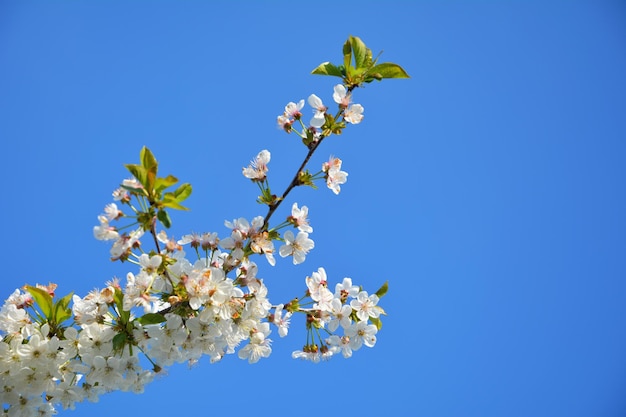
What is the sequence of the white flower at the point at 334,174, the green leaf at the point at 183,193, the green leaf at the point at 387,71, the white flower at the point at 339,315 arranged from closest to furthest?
1. the green leaf at the point at 183,193
2. the green leaf at the point at 387,71
3. the white flower at the point at 334,174
4. the white flower at the point at 339,315

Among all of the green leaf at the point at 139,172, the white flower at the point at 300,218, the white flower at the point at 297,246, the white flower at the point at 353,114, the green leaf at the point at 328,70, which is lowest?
the green leaf at the point at 139,172

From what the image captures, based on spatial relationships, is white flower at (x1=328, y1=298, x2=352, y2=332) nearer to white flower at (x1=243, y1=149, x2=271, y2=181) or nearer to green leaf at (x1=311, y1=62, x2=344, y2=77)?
white flower at (x1=243, y1=149, x2=271, y2=181)

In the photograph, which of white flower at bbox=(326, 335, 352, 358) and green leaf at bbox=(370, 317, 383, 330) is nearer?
white flower at bbox=(326, 335, 352, 358)

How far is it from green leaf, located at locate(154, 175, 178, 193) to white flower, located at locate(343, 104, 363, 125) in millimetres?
1011

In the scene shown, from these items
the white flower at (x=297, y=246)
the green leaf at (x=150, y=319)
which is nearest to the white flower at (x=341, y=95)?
the white flower at (x=297, y=246)

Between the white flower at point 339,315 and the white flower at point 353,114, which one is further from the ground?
the white flower at point 353,114

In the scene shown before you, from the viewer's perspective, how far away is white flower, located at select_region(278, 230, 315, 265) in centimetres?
284

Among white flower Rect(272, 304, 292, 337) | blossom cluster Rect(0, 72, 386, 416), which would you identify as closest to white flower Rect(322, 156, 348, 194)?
blossom cluster Rect(0, 72, 386, 416)

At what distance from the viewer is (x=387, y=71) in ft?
8.95

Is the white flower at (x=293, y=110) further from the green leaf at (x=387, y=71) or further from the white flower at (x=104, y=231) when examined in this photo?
the white flower at (x=104, y=231)

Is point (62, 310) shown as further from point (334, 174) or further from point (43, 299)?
point (334, 174)

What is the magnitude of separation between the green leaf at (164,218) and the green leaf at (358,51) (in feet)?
4.20

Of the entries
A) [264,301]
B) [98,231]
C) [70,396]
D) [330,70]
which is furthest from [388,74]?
[70,396]

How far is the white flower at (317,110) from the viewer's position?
2.75m
